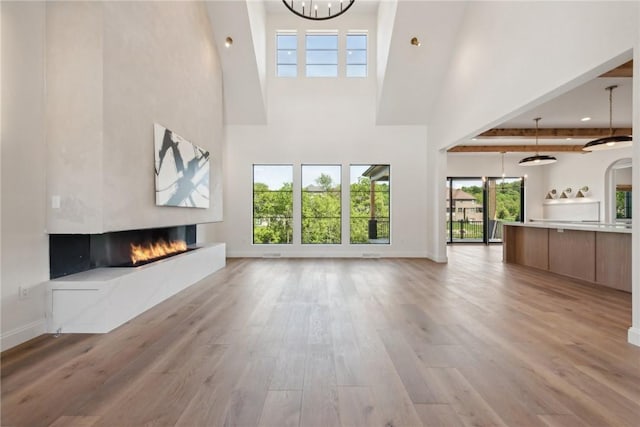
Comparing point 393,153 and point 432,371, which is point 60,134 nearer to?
point 432,371

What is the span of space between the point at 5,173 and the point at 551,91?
521 cm

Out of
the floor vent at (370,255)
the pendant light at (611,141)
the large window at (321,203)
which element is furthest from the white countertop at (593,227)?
the large window at (321,203)

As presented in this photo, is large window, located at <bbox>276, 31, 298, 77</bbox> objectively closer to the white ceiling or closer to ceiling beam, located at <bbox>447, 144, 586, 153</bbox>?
the white ceiling

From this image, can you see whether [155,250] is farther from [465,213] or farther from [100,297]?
[465,213]

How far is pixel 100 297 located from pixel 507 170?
12.5 metres

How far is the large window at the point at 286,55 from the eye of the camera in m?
8.12

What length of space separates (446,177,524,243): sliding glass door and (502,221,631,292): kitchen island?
4.54 m

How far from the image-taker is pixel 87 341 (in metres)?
2.84

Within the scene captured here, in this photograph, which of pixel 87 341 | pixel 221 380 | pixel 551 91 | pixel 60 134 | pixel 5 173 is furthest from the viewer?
pixel 551 91

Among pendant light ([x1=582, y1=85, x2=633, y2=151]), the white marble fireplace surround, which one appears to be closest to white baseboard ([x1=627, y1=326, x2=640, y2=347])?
pendant light ([x1=582, y1=85, x2=633, y2=151])

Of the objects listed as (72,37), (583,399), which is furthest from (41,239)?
(583,399)

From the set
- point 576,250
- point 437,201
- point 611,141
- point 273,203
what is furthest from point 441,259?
point 273,203

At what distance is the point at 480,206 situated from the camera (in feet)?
39.2

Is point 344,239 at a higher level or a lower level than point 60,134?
lower
